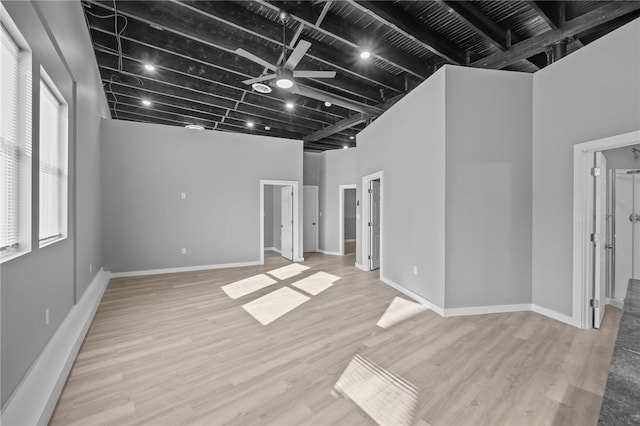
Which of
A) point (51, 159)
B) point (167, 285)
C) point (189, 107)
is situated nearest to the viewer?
point (51, 159)

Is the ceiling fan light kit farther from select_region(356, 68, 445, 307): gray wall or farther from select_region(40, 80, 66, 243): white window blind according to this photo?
select_region(40, 80, 66, 243): white window blind

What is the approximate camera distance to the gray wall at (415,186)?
3617 millimetres

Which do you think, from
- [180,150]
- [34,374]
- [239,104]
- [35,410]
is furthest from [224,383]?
[239,104]

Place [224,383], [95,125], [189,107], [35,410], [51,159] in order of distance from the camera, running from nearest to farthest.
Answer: [35,410]
[224,383]
[51,159]
[95,125]
[189,107]

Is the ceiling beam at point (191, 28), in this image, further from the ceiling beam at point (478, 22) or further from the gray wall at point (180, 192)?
the gray wall at point (180, 192)

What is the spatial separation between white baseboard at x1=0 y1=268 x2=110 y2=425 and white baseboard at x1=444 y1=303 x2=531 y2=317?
380 cm

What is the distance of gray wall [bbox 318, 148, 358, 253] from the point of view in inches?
317

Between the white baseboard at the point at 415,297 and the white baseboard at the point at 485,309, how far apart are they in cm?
12

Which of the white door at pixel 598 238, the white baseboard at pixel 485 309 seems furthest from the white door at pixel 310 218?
the white door at pixel 598 238

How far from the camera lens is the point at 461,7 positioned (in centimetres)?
356

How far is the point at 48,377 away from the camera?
1.93 meters

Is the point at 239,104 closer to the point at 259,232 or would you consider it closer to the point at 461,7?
the point at 259,232

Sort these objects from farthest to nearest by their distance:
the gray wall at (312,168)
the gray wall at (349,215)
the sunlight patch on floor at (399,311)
Answer: the gray wall at (349,215) < the gray wall at (312,168) < the sunlight patch on floor at (399,311)

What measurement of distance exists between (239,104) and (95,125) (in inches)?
119
